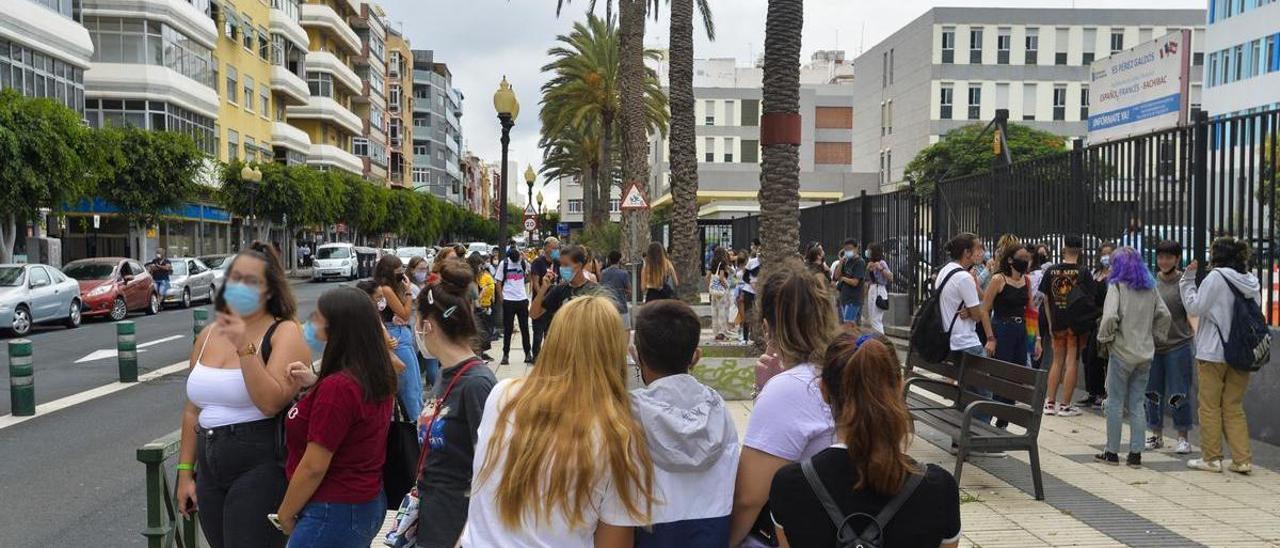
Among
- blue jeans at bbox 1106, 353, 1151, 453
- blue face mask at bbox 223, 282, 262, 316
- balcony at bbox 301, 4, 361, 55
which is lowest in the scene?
blue jeans at bbox 1106, 353, 1151, 453

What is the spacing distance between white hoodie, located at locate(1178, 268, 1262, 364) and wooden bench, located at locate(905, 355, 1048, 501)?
1574 mm

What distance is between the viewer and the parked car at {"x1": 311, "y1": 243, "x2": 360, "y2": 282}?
45688 millimetres

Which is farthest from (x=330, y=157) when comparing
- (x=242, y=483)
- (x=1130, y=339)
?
(x=242, y=483)

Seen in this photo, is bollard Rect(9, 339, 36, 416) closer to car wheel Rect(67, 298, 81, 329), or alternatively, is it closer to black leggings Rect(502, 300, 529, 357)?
black leggings Rect(502, 300, 529, 357)

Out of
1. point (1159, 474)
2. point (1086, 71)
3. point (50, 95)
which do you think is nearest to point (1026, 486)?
point (1159, 474)

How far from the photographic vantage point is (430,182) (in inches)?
4395

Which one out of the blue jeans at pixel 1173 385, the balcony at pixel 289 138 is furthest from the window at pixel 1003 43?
the blue jeans at pixel 1173 385

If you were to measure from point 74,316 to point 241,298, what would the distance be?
22.1m

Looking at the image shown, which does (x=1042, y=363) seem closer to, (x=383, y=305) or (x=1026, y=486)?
(x=1026, y=486)

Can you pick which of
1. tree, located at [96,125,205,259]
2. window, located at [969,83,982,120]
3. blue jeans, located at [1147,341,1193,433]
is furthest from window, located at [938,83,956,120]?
blue jeans, located at [1147,341,1193,433]

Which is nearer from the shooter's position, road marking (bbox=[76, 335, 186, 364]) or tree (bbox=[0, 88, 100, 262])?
road marking (bbox=[76, 335, 186, 364])

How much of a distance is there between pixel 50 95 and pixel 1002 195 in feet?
94.3

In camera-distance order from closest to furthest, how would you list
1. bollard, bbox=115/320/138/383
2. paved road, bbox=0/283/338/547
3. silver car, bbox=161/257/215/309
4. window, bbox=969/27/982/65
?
paved road, bbox=0/283/338/547 < bollard, bbox=115/320/138/383 < silver car, bbox=161/257/215/309 < window, bbox=969/27/982/65

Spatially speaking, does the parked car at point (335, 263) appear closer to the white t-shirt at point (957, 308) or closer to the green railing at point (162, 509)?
the white t-shirt at point (957, 308)
